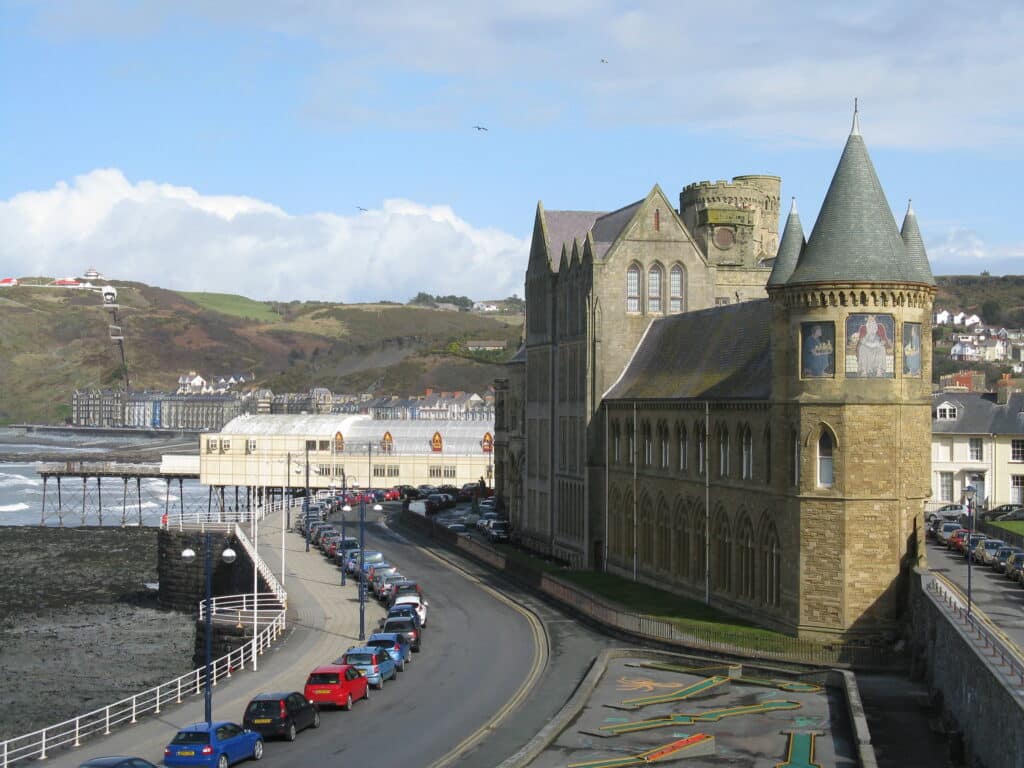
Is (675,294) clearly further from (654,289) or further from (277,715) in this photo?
(277,715)

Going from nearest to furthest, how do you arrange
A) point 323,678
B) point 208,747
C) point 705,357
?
point 208,747, point 323,678, point 705,357

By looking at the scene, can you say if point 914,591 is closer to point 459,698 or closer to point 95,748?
point 459,698

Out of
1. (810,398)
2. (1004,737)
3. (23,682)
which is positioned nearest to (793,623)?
(810,398)

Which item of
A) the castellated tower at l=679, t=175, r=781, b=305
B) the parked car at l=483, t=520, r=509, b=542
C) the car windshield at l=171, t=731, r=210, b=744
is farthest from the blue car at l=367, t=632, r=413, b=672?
the parked car at l=483, t=520, r=509, b=542

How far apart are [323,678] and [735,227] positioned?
6108cm

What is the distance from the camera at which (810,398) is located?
179ft

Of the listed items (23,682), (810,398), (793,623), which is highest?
(810,398)

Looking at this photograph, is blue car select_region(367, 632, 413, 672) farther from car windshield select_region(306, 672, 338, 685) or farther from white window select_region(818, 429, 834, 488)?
white window select_region(818, 429, 834, 488)

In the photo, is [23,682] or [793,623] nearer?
[793,623]

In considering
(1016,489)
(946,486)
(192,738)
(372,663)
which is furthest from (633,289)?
(192,738)

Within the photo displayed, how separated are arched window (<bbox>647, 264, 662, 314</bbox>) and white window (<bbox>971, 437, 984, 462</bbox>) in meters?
24.3

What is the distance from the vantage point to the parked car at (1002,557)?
61.1 meters

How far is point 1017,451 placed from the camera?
9231 cm

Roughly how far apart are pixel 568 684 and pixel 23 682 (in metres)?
31.4
